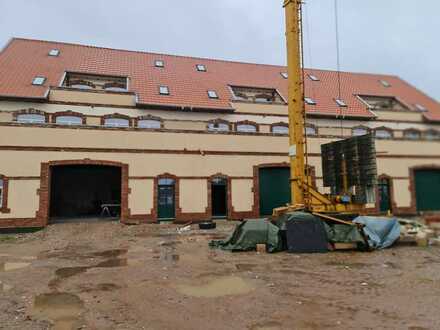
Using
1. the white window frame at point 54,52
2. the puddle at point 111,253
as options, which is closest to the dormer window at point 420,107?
the puddle at point 111,253

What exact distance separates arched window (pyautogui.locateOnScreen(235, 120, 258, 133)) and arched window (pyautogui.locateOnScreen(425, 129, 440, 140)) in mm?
12373

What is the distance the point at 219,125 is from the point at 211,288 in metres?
15.8

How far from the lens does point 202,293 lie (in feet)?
24.6

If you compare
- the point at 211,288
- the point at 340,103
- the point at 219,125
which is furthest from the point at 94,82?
the point at 211,288

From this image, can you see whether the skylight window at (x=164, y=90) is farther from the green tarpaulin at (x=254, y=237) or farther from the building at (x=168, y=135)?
the green tarpaulin at (x=254, y=237)

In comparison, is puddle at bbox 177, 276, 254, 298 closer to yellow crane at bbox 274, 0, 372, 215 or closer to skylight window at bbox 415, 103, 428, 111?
yellow crane at bbox 274, 0, 372, 215

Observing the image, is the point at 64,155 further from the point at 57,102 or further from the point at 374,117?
the point at 374,117

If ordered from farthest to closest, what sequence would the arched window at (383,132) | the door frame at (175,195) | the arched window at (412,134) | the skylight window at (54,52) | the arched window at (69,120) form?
the arched window at (412,134) → the arched window at (383,132) → the skylight window at (54,52) → the arched window at (69,120) → the door frame at (175,195)

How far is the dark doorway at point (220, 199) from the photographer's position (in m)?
21.0

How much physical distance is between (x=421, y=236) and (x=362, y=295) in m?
8.05

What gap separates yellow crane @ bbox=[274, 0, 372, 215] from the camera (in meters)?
14.0

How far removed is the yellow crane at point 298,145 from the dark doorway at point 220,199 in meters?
7.11

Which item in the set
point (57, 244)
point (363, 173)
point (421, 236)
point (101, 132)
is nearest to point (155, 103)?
point (101, 132)

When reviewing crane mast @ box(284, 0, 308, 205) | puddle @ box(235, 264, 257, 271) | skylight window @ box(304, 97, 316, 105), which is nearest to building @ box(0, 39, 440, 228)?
skylight window @ box(304, 97, 316, 105)
